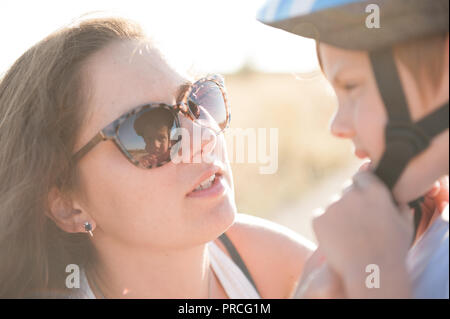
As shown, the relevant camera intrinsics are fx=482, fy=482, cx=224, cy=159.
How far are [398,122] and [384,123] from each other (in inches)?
1.6

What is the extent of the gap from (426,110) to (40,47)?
176cm

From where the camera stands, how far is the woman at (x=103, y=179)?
213cm

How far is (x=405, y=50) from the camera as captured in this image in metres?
1.42

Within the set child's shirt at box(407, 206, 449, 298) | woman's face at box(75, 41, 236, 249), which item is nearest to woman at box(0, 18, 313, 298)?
woman's face at box(75, 41, 236, 249)

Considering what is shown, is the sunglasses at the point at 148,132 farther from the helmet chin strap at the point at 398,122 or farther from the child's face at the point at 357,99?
the helmet chin strap at the point at 398,122

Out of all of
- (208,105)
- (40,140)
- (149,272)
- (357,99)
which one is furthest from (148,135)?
(357,99)

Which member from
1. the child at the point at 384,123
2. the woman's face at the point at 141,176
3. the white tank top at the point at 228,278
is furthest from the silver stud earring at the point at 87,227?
the child at the point at 384,123

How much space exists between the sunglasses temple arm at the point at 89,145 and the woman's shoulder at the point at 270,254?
94 centimetres

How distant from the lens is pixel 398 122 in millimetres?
1472

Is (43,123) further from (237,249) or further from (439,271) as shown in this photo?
(439,271)

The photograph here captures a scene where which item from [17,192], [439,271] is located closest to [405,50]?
[439,271]

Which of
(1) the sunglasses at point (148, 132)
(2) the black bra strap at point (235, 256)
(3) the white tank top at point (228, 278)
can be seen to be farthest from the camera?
(2) the black bra strap at point (235, 256)

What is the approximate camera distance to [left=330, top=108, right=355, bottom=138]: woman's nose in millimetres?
1529

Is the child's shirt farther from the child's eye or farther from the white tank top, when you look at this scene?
the white tank top
